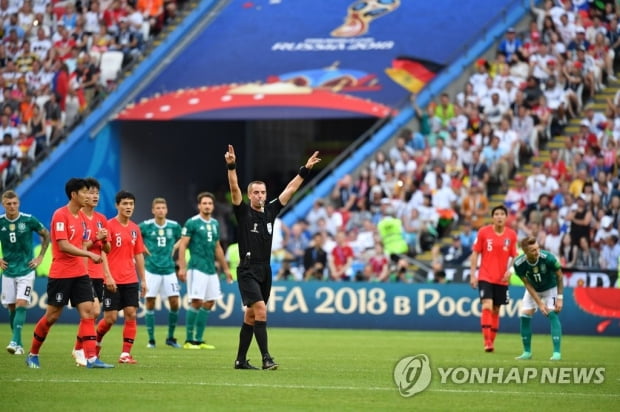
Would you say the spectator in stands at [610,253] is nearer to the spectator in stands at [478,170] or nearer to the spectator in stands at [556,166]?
the spectator in stands at [556,166]

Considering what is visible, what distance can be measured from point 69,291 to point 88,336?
62 cm

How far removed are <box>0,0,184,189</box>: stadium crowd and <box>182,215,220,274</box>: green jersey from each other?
49.2 ft

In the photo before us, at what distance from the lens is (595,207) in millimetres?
27484

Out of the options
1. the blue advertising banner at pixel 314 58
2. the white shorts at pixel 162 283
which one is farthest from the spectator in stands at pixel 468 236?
the white shorts at pixel 162 283

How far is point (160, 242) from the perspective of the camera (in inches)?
814

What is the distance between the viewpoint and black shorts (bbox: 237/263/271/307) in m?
15.3

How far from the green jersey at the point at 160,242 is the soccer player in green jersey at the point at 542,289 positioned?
5.64 meters

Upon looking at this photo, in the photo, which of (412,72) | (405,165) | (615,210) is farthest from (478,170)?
(412,72)

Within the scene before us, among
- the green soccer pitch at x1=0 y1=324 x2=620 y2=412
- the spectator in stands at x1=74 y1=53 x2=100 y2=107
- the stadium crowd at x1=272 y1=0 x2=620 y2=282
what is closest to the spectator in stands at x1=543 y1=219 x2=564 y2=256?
the stadium crowd at x1=272 y1=0 x2=620 y2=282

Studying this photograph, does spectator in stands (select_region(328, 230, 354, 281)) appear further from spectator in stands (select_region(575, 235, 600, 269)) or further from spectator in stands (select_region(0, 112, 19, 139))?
spectator in stands (select_region(0, 112, 19, 139))

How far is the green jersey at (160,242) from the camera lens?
20656 mm

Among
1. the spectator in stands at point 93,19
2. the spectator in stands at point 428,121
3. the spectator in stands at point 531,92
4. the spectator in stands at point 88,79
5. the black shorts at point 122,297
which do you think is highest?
the spectator in stands at point 93,19

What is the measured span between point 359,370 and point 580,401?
371 centimetres

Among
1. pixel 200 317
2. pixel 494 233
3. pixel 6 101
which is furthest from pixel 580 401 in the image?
pixel 6 101
